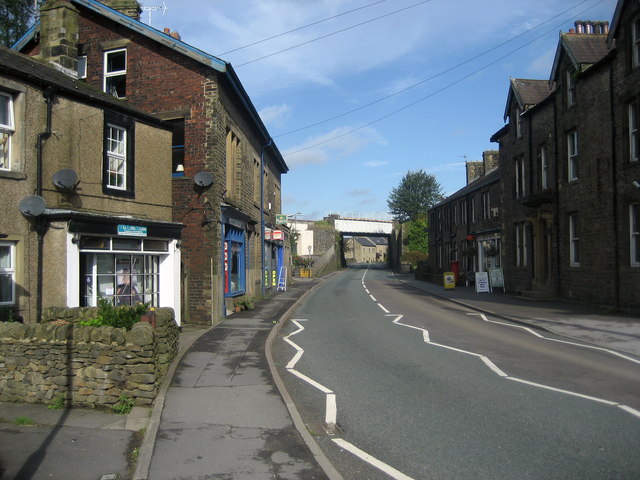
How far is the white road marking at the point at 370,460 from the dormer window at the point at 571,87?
18.8 m

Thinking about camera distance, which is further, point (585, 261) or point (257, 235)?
point (257, 235)

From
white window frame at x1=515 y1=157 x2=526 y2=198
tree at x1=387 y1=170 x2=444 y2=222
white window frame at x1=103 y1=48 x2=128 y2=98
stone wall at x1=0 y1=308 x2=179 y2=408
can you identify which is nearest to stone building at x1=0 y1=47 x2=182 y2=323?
stone wall at x1=0 y1=308 x2=179 y2=408

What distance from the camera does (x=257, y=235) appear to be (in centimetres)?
2319

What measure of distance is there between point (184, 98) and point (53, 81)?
4.90m

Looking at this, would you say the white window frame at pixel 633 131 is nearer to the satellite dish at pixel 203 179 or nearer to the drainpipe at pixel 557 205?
the drainpipe at pixel 557 205

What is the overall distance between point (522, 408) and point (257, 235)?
57.1 ft

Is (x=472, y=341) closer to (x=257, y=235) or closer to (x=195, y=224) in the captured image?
(x=195, y=224)

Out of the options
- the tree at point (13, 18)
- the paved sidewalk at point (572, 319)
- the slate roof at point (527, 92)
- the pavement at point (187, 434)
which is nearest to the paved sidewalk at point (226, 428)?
the pavement at point (187, 434)

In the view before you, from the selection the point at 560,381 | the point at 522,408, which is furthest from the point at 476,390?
the point at 560,381

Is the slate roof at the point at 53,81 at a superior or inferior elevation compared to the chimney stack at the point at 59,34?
inferior

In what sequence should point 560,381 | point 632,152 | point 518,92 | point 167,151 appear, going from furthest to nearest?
point 518,92 → point 632,152 → point 167,151 → point 560,381

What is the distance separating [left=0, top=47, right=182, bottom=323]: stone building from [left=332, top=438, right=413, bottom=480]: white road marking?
24.3 ft

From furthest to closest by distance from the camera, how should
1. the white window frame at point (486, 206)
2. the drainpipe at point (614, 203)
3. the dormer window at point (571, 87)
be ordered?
the white window frame at point (486, 206) < the dormer window at point (571, 87) < the drainpipe at point (614, 203)

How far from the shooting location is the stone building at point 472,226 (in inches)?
1230
